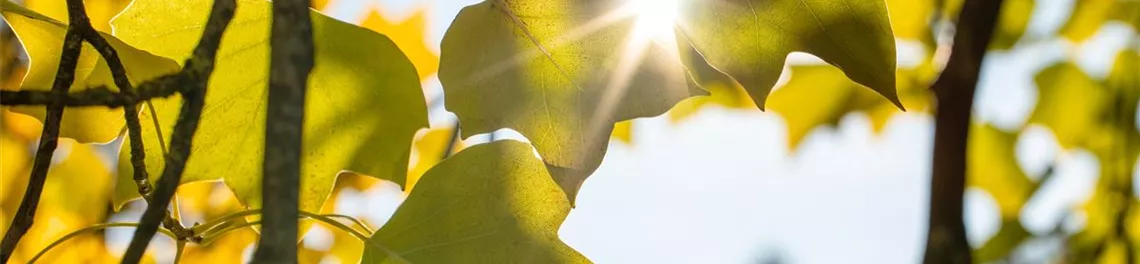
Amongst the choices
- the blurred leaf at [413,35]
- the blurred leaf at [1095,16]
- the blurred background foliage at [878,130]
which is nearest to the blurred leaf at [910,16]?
the blurred background foliage at [878,130]

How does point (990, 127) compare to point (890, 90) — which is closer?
point (890, 90)

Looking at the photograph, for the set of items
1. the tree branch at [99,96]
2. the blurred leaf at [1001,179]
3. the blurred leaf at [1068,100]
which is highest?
the tree branch at [99,96]

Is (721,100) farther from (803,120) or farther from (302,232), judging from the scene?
(302,232)

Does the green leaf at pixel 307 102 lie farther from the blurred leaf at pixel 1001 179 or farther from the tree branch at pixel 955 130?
the blurred leaf at pixel 1001 179

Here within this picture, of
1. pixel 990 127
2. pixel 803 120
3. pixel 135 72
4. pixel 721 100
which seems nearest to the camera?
pixel 135 72

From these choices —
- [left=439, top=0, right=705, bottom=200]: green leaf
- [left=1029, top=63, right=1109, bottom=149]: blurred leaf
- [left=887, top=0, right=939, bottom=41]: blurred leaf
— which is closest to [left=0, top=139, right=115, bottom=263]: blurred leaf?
[left=439, top=0, right=705, bottom=200]: green leaf

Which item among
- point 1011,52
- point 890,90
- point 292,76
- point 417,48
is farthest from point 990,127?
point 292,76

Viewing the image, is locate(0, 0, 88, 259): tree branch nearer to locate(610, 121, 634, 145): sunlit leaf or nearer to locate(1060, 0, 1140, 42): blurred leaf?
locate(610, 121, 634, 145): sunlit leaf
